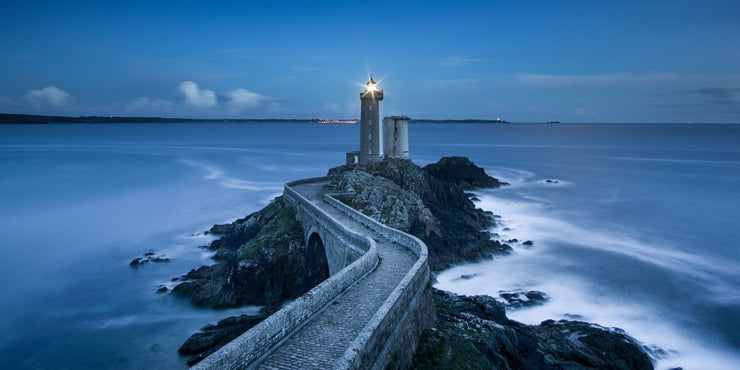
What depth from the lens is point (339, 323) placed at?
9547mm

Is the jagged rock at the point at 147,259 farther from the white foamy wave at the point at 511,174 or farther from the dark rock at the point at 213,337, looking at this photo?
the white foamy wave at the point at 511,174

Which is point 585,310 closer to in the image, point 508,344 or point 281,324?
point 508,344

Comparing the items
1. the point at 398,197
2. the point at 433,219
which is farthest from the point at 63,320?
the point at 433,219

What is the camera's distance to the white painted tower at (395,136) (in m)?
35.2

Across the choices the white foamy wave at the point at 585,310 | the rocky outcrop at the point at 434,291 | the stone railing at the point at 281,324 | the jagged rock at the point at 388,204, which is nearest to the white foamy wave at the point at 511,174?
the rocky outcrop at the point at 434,291

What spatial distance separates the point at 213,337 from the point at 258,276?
4.46m

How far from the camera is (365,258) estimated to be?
41.3 feet

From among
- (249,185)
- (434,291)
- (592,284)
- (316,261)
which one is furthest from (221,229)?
(592,284)

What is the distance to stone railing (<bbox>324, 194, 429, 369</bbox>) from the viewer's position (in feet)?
25.5

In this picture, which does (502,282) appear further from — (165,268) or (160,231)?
(160,231)

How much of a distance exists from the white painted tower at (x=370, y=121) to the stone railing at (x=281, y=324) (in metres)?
20.7

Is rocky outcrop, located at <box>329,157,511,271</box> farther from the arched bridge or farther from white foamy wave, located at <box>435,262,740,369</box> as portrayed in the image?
the arched bridge

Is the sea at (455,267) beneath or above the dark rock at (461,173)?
beneath

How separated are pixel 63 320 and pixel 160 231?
13732 mm
